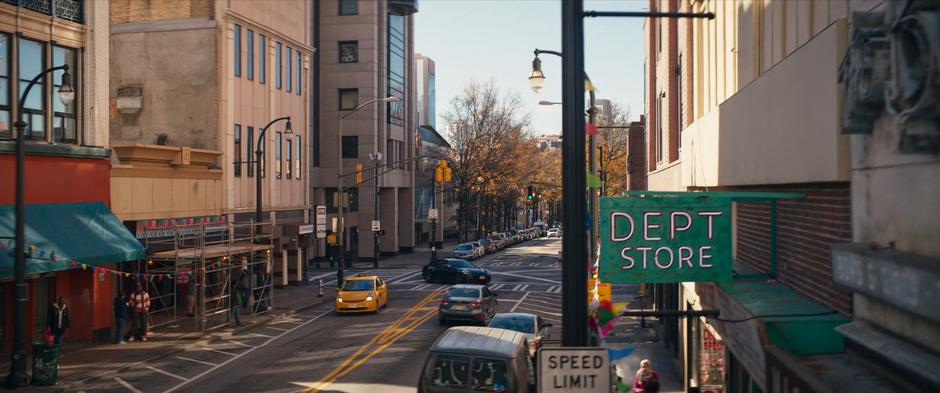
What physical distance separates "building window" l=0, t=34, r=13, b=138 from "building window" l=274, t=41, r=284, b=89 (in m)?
20.9

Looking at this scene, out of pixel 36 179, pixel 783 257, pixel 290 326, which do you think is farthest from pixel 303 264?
pixel 783 257

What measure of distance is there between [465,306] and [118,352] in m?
11.0

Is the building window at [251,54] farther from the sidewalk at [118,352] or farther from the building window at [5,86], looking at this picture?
the building window at [5,86]

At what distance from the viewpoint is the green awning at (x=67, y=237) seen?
865 inches

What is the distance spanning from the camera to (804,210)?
11.2 m

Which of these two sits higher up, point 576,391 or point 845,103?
point 845,103

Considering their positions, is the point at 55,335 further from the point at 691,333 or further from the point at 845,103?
the point at 845,103

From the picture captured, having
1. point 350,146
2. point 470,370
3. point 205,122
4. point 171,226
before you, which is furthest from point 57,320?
point 350,146

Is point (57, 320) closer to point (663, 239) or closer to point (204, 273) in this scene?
point (204, 273)

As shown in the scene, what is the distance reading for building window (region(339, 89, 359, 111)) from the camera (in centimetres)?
6525

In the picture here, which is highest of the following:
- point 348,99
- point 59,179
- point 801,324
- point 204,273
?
point 348,99

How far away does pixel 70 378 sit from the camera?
20.5 m

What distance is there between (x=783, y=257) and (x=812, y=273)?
1.81 metres

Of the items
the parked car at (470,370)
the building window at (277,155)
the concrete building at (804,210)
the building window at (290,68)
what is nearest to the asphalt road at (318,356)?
the parked car at (470,370)
